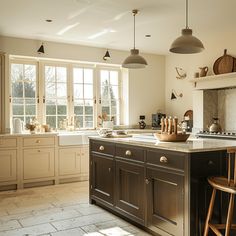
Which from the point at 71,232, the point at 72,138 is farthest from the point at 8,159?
the point at 71,232

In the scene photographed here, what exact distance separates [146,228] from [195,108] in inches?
131

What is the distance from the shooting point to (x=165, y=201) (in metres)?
2.82

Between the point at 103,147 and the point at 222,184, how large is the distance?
1787 millimetres

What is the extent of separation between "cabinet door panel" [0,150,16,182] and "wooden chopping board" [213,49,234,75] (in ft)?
12.6

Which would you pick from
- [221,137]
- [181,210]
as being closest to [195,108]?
[221,137]

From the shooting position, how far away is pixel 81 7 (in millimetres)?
4004

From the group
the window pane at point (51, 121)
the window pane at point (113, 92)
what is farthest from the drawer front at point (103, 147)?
the window pane at point (113, 92)

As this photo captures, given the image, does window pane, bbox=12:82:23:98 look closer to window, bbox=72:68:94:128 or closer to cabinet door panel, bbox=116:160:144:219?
window, bbox=72:68:94:128

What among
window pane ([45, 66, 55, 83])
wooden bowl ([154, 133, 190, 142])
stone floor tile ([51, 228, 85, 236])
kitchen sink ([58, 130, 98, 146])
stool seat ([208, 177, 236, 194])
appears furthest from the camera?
window pane ([45, 66, 55, 83])

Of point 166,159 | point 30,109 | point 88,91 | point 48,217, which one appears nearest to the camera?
point 166,159

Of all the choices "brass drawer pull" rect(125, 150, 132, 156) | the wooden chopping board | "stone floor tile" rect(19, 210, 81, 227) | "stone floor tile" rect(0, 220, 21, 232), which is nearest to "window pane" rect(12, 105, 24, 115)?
"stone floor tile" rect(19, 210, 81, 227)

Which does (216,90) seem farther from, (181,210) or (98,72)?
(181,210)

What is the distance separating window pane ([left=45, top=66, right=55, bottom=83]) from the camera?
5953mm

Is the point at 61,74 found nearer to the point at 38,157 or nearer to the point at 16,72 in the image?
the point at 16,72
